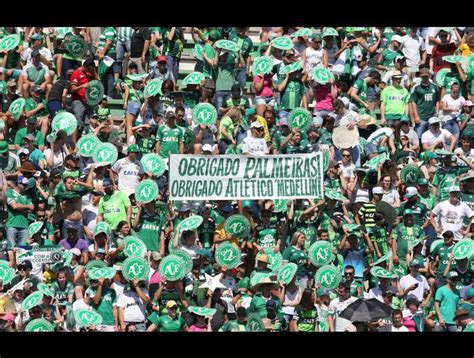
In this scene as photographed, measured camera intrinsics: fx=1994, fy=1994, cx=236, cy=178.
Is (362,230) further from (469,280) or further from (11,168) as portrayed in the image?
(11,168)

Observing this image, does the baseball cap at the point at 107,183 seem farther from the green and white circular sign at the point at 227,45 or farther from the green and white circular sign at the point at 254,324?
the green and white circular sign at the point at 254,324

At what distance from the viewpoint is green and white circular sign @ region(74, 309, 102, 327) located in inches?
1029

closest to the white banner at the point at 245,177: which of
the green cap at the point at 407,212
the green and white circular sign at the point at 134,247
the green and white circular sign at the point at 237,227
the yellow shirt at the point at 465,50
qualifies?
the green and white circular sign at the point at 237,227

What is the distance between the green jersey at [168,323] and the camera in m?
26.0

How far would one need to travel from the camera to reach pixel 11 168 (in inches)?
1078

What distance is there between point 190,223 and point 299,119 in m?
2.16

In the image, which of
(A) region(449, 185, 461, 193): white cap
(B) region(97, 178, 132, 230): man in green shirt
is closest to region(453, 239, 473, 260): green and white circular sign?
(A) region(449, 185, 461, 193): white cap

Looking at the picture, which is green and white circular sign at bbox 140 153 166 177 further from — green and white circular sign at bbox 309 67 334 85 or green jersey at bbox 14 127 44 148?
green and white circular sign at bbox 309 67 334 85

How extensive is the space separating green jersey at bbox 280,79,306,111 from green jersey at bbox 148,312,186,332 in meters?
3.58

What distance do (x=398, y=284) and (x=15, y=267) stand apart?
5.14 m

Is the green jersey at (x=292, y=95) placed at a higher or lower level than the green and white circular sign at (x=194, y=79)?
lower

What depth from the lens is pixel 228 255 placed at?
26.6 metres

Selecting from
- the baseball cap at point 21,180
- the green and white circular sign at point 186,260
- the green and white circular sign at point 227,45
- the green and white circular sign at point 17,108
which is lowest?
the green and white circular sign at point 186,260

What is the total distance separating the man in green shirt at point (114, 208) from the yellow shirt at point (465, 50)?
5.36 m
